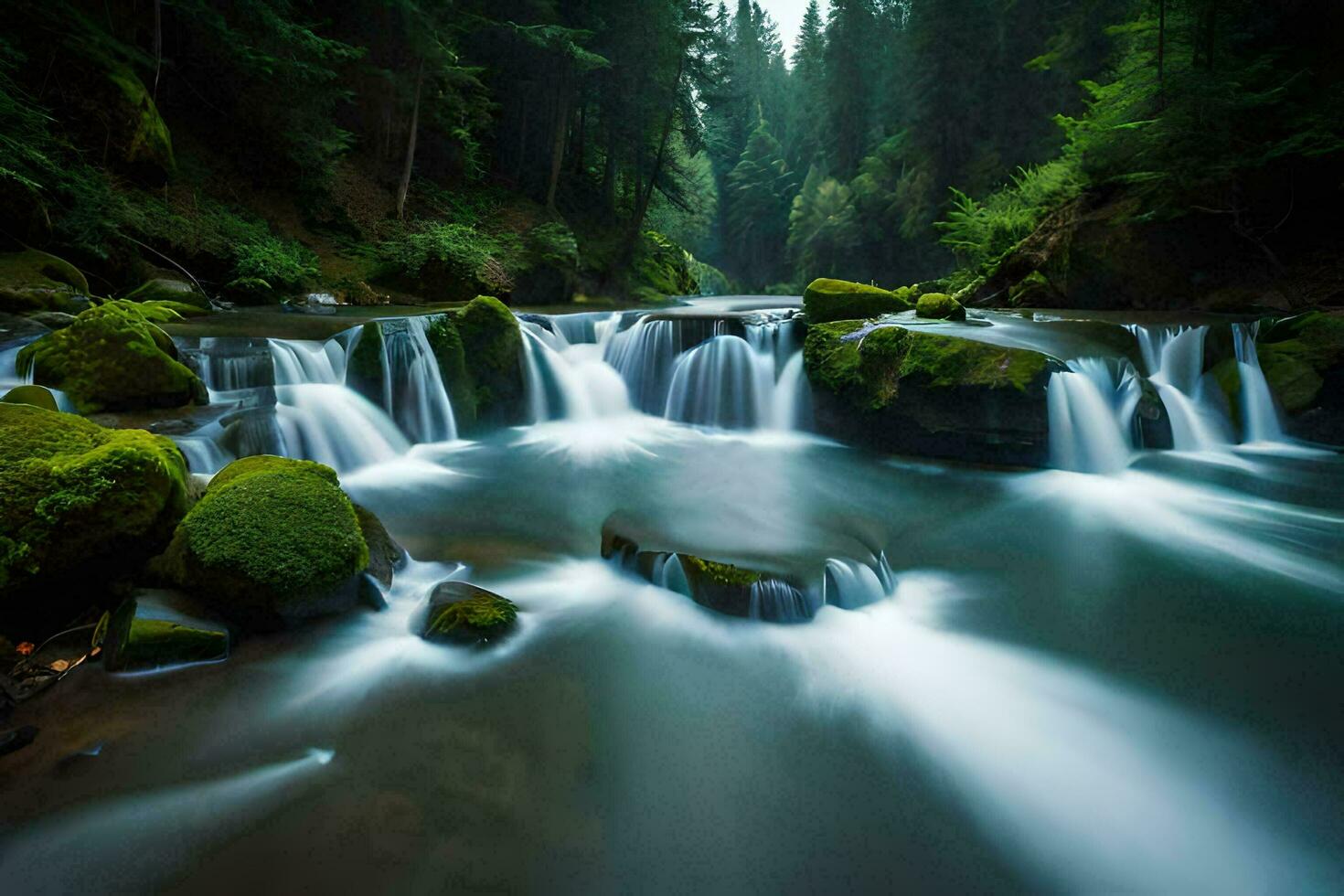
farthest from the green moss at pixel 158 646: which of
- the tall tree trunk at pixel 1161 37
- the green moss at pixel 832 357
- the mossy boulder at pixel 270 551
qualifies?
the tall tree trunk at pixel 1161 37

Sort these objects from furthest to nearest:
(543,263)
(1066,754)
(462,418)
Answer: (543,263) < (462,418) < (1066,754)

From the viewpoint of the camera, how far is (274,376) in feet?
24.3

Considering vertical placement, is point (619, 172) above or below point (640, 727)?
above

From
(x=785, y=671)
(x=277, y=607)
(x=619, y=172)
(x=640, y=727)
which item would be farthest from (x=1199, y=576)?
(x=619, y=172)

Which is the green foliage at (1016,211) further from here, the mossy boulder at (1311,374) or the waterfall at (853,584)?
the waterfall at (853,584)

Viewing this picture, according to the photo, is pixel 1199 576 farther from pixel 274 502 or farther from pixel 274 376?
pixel 274 376

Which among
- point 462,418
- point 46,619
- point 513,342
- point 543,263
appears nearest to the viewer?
point 46,619

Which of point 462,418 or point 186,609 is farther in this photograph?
point 462,418

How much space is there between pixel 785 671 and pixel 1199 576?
11.6ft

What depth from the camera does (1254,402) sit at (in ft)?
26.9

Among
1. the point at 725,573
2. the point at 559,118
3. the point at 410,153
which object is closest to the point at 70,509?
the point at 725,573

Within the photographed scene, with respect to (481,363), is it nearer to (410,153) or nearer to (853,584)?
(853,584)

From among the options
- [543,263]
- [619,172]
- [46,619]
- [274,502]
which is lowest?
[46,619]

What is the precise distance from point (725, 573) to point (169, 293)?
32.6 ft
